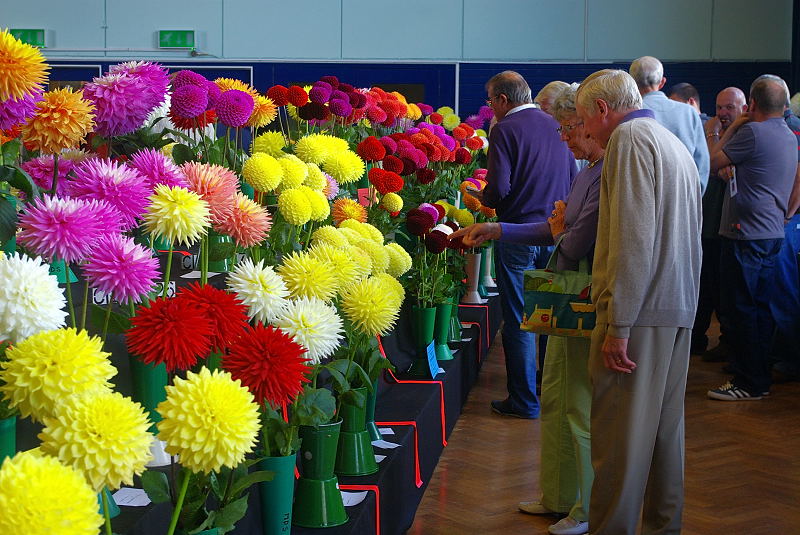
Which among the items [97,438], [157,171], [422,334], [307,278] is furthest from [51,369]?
[422,334]

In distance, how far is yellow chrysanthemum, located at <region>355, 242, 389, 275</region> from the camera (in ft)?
6.86

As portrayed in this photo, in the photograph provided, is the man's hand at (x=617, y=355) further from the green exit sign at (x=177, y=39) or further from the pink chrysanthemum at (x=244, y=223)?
the green exit sign at (x=177, y=39)

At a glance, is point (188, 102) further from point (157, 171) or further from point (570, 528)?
point (570, 528)

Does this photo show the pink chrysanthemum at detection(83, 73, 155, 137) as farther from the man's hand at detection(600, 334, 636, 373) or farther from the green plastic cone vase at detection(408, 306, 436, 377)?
the green plastic cone vase at detection(408, 306, 436, 377)

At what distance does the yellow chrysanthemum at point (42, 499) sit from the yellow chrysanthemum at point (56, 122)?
0.73 meters

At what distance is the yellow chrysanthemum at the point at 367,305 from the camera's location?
5.98 ft

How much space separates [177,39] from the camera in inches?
388

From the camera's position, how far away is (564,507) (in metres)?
3.03

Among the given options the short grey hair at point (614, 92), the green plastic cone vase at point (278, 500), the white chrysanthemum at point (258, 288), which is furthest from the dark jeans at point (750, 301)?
the white chrysanthemum at point (258, 288)

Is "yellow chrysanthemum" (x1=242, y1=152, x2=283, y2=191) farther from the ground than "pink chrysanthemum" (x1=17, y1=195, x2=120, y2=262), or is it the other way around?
"yellow chrysanthemum" (x1=242, y1=152, x2=283, y2=191)

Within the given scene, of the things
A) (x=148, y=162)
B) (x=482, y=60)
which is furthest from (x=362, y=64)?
(x=148, y=162)

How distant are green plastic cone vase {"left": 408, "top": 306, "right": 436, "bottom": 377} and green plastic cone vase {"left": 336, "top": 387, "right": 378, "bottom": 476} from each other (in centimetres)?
119

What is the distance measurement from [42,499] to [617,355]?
5.80 ft

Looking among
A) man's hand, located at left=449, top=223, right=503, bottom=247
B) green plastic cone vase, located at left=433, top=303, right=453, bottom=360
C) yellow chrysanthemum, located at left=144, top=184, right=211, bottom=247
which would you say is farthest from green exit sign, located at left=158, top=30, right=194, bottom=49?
yellow chrysanthemum, located at left=144, top=184, right=211, bottom=247
